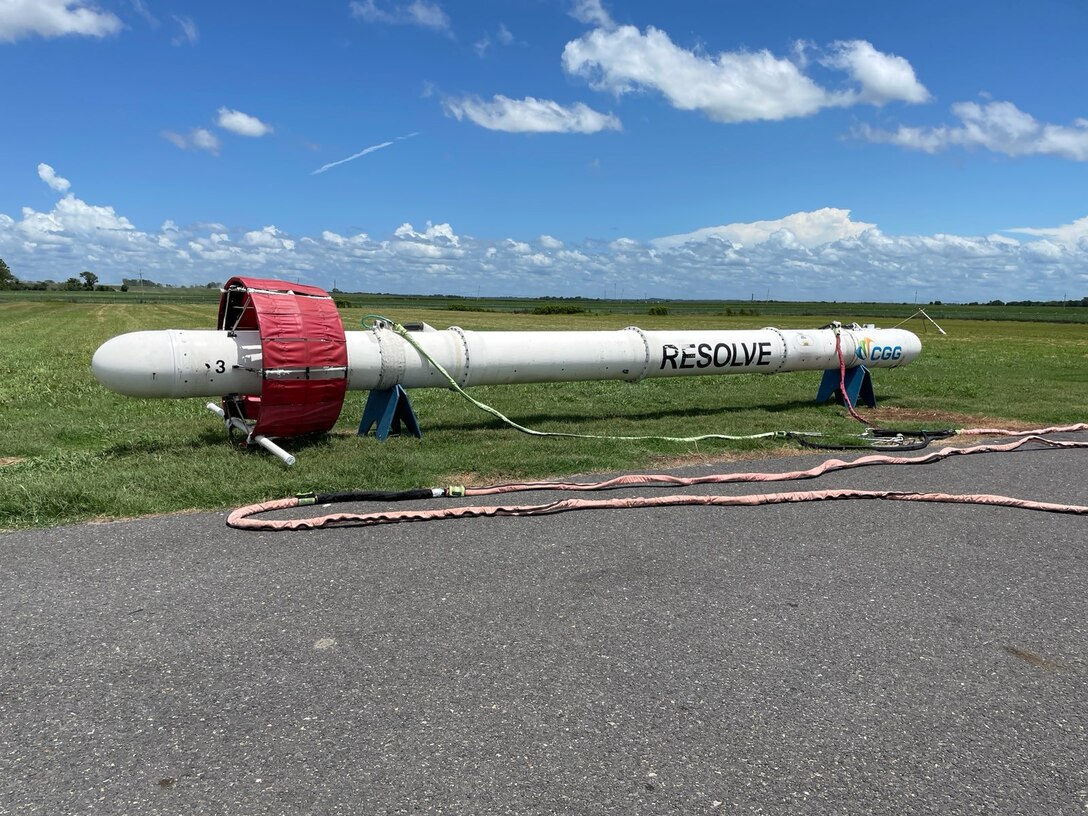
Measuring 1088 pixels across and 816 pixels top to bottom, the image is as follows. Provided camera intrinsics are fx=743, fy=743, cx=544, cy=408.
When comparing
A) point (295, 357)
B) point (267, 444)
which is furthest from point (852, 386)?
point (267, 444)

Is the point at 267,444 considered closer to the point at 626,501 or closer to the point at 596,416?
the point at 626,501

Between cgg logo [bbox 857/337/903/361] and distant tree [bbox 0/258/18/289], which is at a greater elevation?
distant tree [bbox 0/258/18/289]

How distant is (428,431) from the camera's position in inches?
352

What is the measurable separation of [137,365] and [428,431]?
3212mm

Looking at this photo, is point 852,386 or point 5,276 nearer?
point 852,386

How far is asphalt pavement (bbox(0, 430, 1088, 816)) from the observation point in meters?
2.62

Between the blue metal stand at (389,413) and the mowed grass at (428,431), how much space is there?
9.3 inches

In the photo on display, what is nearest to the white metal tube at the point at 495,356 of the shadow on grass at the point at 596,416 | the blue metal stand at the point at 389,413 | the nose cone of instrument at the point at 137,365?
the nose cone of instrument at the point at 137,365

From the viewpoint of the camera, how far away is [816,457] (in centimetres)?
796

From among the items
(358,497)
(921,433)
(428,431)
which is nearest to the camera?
(358,497)

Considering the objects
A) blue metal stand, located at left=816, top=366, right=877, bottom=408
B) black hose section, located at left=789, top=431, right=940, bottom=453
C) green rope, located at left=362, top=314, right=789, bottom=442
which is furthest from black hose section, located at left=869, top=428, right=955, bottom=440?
blue metal stand, located at left=816, top=366, right=877, bottom=408

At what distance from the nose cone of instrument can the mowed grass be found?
697 millimetres

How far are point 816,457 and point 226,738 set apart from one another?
21.7 feet

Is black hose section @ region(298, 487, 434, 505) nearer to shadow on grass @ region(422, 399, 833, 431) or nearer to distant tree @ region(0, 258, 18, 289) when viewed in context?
shadow on grass @ region(422, 399, 833, 431)
